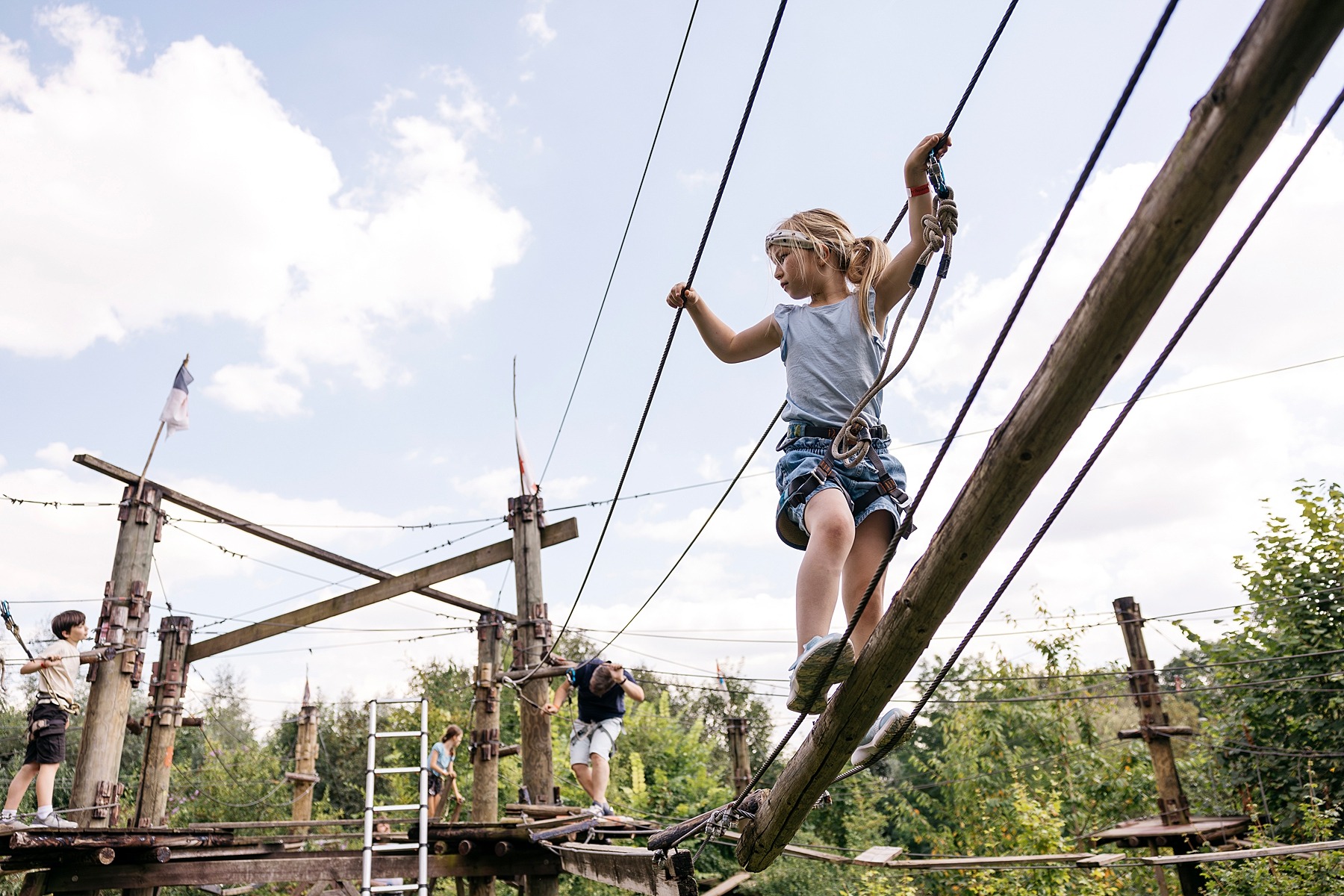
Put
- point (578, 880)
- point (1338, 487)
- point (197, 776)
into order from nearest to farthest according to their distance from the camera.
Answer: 1. point (1338, 487)
2. point (578, 880)
3. point (197, 776)

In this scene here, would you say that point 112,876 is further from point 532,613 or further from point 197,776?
point 197,776

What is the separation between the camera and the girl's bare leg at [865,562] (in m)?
2.53

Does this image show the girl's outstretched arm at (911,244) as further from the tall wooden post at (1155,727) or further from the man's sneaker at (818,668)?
the tall wooden post at (1155,727)

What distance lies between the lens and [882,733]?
2570mm

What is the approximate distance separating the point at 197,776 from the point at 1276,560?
2540cm

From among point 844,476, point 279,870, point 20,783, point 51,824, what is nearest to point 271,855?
point 279,870

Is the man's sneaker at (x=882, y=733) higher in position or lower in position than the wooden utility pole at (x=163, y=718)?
lower

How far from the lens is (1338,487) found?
11.1m

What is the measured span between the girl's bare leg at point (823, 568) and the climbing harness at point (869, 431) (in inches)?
4.7

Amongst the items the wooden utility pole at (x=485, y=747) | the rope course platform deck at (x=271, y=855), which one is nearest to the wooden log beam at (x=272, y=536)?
the wooden utility pole at (x=485, y=747)

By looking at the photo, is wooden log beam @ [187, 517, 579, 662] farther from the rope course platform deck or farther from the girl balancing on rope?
the girl balancing on rope

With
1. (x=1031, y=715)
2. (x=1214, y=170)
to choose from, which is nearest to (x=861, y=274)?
(x=1214, y=170)

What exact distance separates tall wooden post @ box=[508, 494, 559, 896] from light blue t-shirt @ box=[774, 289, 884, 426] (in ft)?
21.9

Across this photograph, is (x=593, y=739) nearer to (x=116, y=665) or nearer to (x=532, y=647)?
(x=532, y=647)
